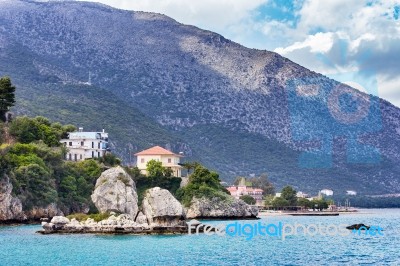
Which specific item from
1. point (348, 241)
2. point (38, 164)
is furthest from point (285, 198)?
point (348, 241)

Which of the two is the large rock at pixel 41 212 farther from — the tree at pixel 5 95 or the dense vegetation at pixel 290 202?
the dense vegetation at pixel 290 202

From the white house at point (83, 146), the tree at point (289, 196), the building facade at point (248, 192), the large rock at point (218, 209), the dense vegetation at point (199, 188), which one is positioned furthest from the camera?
the building facade at point (248, 192)

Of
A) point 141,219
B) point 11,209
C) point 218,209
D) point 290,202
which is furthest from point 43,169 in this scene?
point 290,202

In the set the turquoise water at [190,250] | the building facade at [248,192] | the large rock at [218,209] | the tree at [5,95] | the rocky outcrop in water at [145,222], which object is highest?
the tree at [5,95]

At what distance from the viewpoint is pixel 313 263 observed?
1698 inches

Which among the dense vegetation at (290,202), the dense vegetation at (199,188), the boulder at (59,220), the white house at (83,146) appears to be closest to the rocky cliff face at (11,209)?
the boulder at (59,220)

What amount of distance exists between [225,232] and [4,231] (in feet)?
62.8

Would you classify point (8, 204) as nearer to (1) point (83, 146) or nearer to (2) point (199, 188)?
(2) point (199, 188)

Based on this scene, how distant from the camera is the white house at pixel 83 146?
106m

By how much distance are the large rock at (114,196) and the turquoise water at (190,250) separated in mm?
10650

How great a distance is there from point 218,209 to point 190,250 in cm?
5055

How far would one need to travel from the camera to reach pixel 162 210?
6762 centimetres

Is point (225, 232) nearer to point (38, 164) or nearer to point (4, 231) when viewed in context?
point (4, 231)

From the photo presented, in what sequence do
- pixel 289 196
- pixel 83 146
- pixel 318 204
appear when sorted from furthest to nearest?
pixel 318 204
pixel 289 196
pixel 83 146
